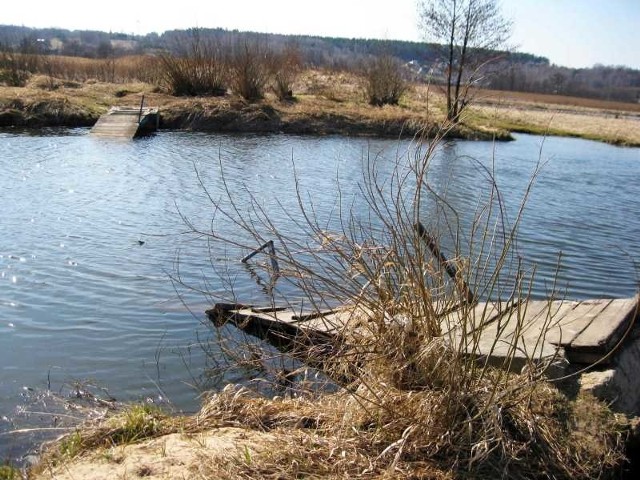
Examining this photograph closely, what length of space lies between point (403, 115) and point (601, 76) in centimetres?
14290

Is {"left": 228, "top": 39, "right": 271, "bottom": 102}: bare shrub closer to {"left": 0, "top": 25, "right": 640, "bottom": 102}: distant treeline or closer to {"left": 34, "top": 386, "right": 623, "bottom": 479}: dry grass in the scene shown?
{"left": 0, "top": 25, "right": 640, "bottom": 102}: distant treeline

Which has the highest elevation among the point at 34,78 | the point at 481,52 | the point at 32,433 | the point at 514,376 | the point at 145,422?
the point at 481,52

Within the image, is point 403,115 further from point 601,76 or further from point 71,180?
point 601,76

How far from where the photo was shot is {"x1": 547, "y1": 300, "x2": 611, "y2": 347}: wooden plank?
215 inches

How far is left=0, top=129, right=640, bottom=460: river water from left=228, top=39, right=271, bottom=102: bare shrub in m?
5.21

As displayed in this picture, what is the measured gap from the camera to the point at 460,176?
19.0m

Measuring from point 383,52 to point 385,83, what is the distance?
6.95ft

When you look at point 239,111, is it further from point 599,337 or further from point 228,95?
point 599,337

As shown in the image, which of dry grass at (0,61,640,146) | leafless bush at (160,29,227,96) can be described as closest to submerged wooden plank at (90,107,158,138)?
dry grass at (0,61,640,146)

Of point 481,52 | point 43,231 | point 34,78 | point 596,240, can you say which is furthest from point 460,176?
point 34,78

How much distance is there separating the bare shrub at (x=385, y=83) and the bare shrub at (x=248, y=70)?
5.69 m

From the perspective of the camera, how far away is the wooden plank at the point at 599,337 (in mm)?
5305

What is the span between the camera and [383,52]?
3406 centimetres

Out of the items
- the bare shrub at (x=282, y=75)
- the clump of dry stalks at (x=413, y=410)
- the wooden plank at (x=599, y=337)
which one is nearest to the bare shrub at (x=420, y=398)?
the clump of dry stalks at (x=413, y=410)
